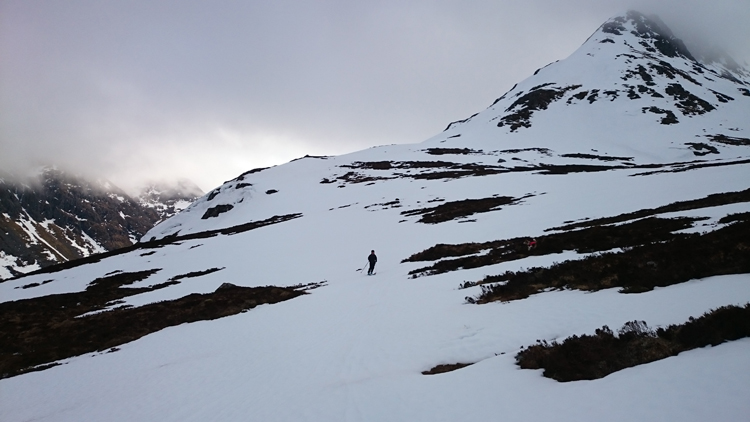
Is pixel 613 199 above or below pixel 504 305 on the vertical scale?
above

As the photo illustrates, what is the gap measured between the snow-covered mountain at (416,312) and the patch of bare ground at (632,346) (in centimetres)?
5

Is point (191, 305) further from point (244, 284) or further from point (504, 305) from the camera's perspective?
point (504, 305)

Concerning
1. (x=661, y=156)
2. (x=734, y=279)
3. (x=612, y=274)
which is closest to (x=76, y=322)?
(x=612, y=274)

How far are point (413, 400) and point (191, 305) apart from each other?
22.1 m

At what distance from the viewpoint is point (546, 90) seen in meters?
147

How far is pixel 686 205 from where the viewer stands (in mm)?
22406

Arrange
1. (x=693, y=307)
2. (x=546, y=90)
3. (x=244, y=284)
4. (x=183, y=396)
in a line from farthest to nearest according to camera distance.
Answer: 1. (x=546, y=90)
2. (x=244, y=284)
3. (x=183, y=396)
4. (x=693, y=307)

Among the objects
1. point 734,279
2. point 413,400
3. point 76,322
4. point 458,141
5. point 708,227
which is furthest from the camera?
point 458,141

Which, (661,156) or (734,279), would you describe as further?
(661,156)

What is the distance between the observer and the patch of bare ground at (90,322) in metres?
18.4

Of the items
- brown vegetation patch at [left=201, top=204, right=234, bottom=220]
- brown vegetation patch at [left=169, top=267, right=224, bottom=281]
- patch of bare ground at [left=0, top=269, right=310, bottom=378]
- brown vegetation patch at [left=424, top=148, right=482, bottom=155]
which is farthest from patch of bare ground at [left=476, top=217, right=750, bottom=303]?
brown vegetation patch at [left=424, top=148, right=482, bottom=155]

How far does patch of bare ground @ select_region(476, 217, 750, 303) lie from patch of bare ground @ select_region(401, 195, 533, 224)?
26031 mm

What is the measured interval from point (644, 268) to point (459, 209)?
3303cm

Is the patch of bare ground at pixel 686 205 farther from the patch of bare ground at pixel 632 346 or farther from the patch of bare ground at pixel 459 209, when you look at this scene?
the patch of bare ground at pixel 632 346
